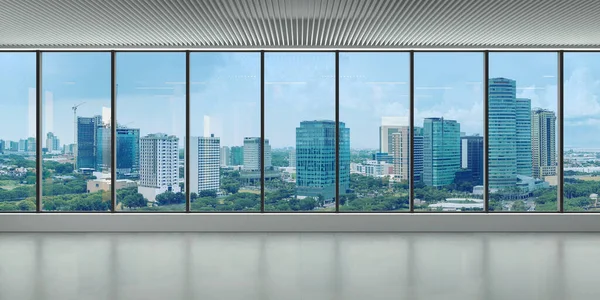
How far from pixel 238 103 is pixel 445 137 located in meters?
4.33

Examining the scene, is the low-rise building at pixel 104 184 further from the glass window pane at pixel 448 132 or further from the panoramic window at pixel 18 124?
the glass window pane at pixel 448 132

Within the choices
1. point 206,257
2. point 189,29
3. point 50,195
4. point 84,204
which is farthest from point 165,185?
point 189,29

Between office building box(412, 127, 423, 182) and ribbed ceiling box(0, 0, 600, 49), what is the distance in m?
1.85

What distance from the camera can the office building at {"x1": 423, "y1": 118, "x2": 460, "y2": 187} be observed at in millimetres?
10461

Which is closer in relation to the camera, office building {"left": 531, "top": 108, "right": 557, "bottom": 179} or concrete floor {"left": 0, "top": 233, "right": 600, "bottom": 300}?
concrete floor {"left": 0, "top": 233, "right": 600, "bottom": 300}

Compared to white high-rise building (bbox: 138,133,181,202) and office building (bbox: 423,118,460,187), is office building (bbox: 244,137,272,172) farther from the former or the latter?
office building (bbox: 423,118,460,187)

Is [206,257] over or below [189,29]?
below

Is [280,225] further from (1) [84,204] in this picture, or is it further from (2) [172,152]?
(1) [84,204]

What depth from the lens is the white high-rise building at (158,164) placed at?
1043 centimetres

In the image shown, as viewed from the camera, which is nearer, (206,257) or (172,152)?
(206,257)

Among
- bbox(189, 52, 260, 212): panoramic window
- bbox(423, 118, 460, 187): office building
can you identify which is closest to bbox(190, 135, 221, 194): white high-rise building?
bbox(189, 52, 260, 212): panoramic window

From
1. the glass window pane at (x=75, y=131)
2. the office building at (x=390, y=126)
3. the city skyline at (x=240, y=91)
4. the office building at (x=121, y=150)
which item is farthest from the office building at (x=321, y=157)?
the glass window pane at (x=75, y=131)

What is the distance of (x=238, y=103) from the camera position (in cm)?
1045

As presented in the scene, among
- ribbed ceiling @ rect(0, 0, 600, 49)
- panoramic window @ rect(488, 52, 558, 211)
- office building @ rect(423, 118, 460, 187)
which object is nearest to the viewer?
ribbed ceiling @ rect(0, 0, 600, 49)
